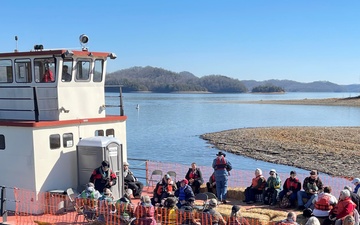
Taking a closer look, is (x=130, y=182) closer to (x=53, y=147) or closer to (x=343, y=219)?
(x=53, y=147)

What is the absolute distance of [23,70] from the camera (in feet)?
40.0

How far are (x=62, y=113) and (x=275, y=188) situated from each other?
6014 millimetres

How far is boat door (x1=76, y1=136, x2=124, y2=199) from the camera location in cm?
1170

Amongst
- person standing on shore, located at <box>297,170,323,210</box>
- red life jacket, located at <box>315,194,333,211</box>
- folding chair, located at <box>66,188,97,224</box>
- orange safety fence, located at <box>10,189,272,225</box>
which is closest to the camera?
orange safety fence, located at <box>10,189,272,225</box>

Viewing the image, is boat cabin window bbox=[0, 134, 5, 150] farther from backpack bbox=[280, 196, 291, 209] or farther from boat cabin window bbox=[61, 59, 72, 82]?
backpack bbox=[280, 196, 291, 209]

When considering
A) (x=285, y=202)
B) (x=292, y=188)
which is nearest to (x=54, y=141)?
(x=285, y=202)

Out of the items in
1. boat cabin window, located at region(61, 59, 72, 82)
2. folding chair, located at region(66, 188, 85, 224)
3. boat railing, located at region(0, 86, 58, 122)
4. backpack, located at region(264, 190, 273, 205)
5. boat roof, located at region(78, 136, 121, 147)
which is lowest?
backpack, located at region(264, 190, 273, 205)

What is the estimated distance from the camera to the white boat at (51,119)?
11.2 m

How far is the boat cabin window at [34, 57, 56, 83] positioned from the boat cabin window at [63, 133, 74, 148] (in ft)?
4.97

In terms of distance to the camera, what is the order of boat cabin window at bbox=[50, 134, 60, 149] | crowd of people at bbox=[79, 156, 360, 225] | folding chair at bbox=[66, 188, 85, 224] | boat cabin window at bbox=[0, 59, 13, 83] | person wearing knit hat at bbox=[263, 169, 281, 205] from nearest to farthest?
crowd of people at bbox=[79, 156, 360, 225], folding chair at bbox=[66, 188, 85, 224], boat cabin window at bbox=[50, 134, 60, 149], person wearing knit hat at bbox=[263, 169, 281, 205], boat cabin window at bbox=[0, 59, 13, 83]

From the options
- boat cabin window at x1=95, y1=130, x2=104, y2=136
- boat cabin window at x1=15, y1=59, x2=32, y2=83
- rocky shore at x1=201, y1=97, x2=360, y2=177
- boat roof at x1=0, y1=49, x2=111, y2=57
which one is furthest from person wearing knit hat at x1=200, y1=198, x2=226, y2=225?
rocky shore at x1=201, y1=97, x2=360, y2=177

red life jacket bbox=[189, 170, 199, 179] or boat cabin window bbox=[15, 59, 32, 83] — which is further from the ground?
boat cabin window bbox=[15, 59, 32, 83]

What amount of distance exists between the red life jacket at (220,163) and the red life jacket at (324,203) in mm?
3166

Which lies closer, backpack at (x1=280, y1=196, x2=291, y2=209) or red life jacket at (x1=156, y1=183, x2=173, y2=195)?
red life jacket at (x1=156, y1=183, x2=173, y2=195)
